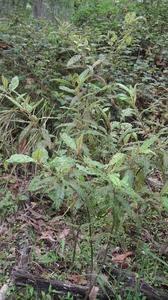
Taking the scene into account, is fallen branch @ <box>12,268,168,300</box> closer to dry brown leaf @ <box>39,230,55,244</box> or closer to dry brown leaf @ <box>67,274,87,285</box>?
dry brown leaf @ <box>67,274,87,285</box>

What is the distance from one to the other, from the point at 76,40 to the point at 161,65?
2.07m

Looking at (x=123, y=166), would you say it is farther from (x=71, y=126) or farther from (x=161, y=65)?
(x=161, y=65)

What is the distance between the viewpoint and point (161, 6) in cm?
578

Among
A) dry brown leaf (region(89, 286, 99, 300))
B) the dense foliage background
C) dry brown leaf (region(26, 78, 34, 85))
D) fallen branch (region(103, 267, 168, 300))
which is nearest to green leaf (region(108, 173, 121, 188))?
the dense foliage background

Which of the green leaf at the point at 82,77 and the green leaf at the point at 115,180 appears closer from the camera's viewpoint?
the green leaf at the point at 115,180

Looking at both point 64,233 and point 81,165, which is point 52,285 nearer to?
point 64,233

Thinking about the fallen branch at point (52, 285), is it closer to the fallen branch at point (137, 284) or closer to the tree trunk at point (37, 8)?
the fallen branch at point (137, 284)

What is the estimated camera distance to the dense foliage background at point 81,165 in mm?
1692

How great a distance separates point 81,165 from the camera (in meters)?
1.70

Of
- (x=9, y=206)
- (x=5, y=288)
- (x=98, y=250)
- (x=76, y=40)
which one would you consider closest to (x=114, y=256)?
(x=98, y=250)

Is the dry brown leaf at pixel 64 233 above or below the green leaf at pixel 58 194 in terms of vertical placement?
below

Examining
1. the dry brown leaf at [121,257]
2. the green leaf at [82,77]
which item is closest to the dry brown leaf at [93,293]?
the dry brown leaf at [121,257]

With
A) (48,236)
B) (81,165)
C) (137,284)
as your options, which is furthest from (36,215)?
(81,165)

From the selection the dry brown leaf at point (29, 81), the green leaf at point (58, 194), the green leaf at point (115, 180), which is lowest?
the green leaf at point (58, 194)
